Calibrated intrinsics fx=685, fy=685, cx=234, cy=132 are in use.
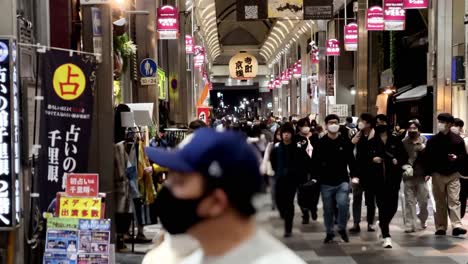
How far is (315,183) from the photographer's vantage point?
1161 centimetres

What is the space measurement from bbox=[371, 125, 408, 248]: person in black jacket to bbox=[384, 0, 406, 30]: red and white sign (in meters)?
12.6

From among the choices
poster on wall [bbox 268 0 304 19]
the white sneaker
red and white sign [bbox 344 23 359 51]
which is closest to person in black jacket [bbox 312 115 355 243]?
the white sneaker

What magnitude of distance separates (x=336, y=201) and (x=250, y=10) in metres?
18.8

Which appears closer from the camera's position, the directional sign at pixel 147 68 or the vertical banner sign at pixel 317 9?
the directional sign at pixel 147 68

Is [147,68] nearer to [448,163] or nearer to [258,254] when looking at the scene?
[448,163]

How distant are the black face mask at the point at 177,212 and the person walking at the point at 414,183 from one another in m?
9.89

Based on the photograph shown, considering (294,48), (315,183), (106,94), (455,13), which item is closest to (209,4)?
(294,48)

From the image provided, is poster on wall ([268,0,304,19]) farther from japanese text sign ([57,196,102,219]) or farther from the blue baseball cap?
A: the blue baseball cap

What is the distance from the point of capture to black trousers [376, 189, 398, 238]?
411 inches

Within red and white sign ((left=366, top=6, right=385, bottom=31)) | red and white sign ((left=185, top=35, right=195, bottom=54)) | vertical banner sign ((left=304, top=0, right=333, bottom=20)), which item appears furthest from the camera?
red and white sign ((left=185, top=35, right=195, bottom=54))

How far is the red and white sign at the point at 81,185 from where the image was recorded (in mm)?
6781

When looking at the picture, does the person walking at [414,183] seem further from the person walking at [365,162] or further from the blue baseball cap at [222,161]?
the blue baseball cap at [222,161]

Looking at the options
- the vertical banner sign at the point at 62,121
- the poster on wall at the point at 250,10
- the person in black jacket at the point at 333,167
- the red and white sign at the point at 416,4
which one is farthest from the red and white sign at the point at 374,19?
the vertical banner sign at the point at 62,121

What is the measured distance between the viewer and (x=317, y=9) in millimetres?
27656
